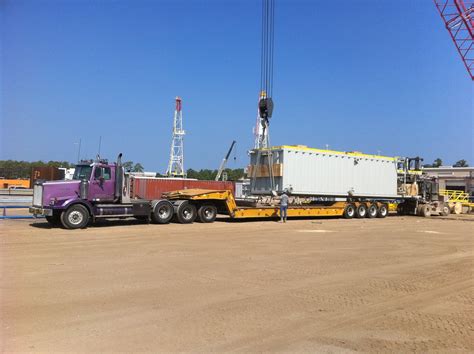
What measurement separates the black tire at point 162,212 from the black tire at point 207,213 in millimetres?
1601

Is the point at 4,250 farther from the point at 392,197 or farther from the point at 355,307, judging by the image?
the point at 392,197

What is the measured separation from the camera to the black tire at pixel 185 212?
814 inches

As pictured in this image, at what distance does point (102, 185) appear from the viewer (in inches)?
732

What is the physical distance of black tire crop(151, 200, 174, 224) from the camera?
20.1 m

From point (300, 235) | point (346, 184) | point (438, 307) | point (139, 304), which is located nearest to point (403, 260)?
point (438, 307)

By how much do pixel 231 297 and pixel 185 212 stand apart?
542 inches

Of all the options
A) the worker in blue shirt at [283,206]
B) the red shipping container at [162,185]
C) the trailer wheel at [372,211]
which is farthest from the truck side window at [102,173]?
the trailer wheel at [372,211]

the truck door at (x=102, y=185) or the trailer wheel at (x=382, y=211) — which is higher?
the truck door at (x=102, y=185)

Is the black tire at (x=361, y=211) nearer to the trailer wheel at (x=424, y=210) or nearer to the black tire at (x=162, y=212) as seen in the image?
the trailer wheel at (x=424, y=210)

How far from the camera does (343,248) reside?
13430mm

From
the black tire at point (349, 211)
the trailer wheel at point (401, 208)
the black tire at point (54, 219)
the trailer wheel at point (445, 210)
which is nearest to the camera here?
the black tire at point (54, 219)

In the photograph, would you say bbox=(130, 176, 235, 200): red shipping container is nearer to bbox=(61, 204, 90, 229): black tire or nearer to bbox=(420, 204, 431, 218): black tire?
bbox=(420, 204, 431, 218): black tire

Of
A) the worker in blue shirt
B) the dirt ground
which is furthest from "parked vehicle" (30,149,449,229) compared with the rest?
the dirt ground

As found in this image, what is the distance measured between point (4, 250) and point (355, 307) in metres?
9.13
